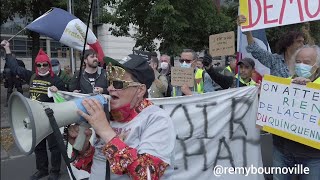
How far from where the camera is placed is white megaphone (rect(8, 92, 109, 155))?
1.49m

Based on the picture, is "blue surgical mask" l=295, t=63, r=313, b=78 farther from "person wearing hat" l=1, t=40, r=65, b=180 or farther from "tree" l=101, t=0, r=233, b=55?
"tree" l=101, t=0, r=233, b=55

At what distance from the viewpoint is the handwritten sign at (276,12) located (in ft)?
11.5

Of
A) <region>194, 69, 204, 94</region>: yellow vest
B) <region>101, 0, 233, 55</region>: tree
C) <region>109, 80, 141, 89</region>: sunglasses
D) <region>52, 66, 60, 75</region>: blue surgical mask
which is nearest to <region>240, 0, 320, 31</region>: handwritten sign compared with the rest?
<region>194, 69, 204, 94</region>: yellow vest

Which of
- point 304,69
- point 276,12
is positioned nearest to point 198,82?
point 276,12

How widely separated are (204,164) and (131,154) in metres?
2.41

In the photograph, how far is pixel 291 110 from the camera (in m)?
3.13

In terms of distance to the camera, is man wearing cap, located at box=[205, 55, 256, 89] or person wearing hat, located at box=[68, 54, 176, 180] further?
man wearing cap, located at box=[205, 55, 256, 89]

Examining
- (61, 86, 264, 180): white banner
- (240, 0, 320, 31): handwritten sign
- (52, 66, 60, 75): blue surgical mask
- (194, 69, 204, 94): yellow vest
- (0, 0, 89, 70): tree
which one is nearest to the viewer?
(240, 0, 320, 31): handwritten sign

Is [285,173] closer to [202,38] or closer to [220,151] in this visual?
[220,151]

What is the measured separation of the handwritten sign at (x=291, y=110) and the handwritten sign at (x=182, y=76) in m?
1.14

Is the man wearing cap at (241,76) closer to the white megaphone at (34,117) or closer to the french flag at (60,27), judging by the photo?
the french flag at (60,27)

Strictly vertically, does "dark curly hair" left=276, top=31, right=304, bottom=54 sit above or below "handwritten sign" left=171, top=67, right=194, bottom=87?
above

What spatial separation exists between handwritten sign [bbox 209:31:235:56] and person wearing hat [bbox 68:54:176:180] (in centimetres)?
269

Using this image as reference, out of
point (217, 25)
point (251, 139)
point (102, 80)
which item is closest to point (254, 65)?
point (251, 139)
